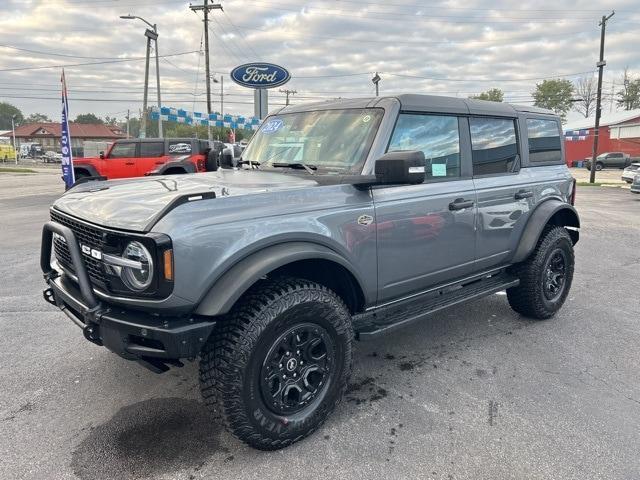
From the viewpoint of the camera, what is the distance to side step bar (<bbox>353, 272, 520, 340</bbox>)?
3.12 m

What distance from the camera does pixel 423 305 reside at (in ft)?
11.5

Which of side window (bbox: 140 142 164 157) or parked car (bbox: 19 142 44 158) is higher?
parked car (bbox: 19 142 44 158)

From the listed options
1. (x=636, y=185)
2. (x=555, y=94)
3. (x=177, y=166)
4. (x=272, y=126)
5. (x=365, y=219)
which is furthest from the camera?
(x=555, y=94)

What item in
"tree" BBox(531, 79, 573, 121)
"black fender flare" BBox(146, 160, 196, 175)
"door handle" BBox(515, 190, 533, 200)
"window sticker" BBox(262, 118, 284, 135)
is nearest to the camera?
"window sticker" BBox(262, 118, 284, 135)

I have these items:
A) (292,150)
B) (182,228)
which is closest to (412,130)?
(292,150)

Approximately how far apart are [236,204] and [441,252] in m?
1.66

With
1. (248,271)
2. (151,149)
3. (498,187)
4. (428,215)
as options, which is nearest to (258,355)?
(248,271)

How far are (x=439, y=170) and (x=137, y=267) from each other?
7.36 ft

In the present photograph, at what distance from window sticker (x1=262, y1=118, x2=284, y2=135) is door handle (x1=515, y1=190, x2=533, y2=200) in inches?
82.2

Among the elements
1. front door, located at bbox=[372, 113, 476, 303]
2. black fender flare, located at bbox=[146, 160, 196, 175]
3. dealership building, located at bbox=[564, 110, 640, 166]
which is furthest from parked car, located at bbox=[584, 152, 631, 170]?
front door, located at bbox=[372, 113, 476, 303]

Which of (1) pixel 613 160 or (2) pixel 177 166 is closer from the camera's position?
(2) pixel 177 166

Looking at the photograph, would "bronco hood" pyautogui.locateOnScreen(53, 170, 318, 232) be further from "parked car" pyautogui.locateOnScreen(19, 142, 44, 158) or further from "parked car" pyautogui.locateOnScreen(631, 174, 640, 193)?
"parked car" pyautogui.locateOnScreen(19, 142, 44, 158)

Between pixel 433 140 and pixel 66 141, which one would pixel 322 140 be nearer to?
pixel 433 140

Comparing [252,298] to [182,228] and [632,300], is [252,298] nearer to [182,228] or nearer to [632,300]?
[182,228]
